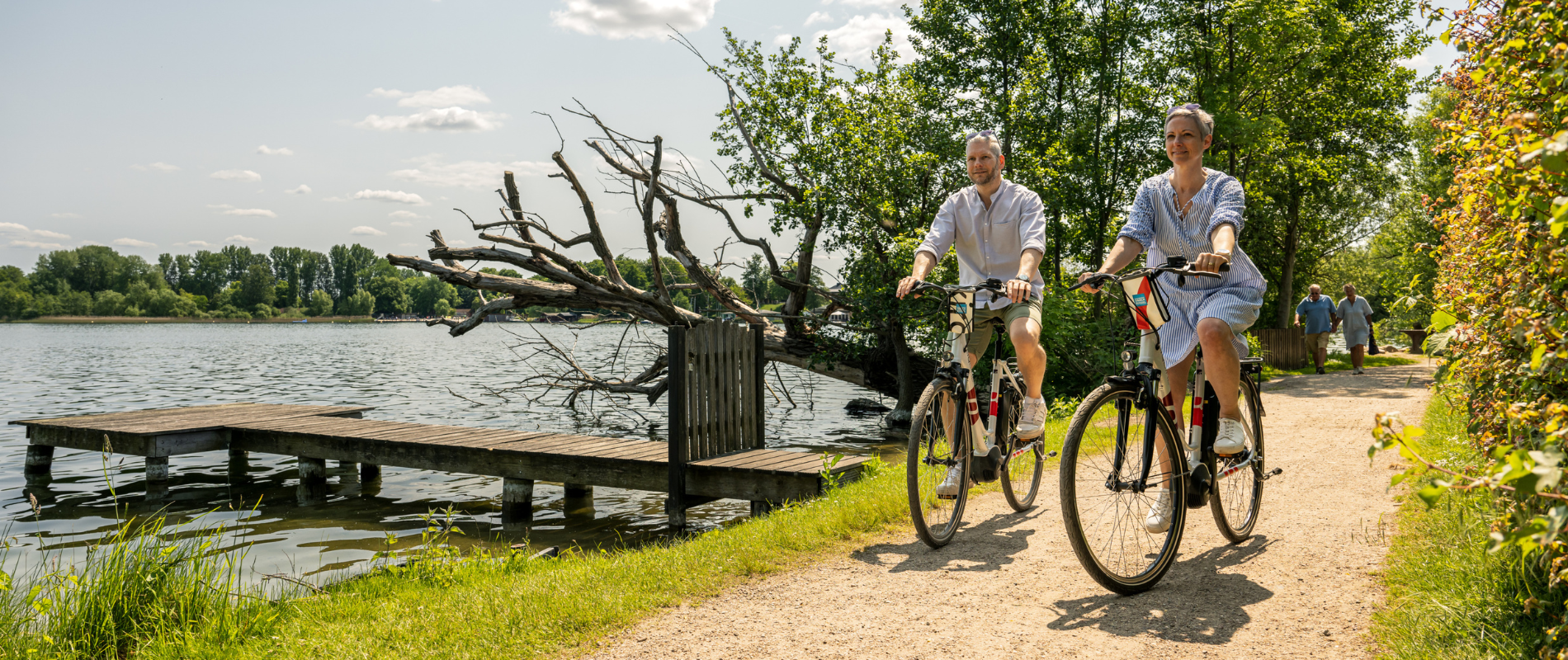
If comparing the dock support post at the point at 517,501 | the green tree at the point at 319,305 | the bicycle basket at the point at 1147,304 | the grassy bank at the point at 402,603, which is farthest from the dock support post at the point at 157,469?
the green tree at the point at 319,305

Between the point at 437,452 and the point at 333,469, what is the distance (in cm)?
340

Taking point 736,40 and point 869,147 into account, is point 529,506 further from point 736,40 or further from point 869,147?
point 736,40

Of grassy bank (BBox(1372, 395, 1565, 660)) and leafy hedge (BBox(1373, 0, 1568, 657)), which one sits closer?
leafy hedge (BBox(1373, 0, 1568, 657))

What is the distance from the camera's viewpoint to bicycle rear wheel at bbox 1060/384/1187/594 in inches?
139

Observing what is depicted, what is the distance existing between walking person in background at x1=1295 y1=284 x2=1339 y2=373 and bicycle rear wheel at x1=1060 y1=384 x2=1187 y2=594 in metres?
16.4

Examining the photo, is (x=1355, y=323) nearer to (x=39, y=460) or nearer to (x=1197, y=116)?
(x=1197, y=116)

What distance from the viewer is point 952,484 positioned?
475 cm

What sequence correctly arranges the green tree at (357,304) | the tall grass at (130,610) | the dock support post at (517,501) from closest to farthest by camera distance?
1. the tall grass at (130,610)
2. the dock support post at (517,501)
3. the green tree at (357,304)

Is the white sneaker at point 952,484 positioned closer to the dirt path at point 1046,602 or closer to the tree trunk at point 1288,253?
the dirt path at point 1046,602

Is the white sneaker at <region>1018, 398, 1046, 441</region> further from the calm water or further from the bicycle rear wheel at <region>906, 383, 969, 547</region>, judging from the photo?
the calm water

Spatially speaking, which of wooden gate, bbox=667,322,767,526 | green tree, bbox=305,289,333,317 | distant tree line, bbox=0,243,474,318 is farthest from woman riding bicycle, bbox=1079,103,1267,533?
green tree, bbox=305,289,333,317

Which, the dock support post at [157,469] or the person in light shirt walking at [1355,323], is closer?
the dock support post at [157,469]

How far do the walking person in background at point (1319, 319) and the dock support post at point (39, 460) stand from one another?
20.6m

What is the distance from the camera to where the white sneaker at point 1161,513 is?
370 centimetres
